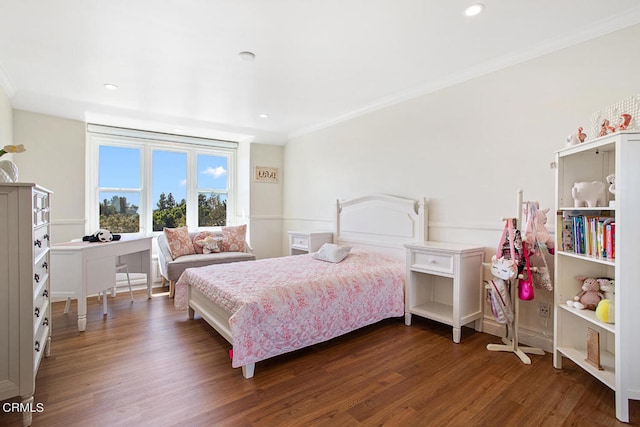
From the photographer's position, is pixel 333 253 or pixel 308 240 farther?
pixel 308 240

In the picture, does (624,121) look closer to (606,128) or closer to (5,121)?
(606,128)

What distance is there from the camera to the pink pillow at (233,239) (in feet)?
15.5

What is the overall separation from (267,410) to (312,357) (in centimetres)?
70

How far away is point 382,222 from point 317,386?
2102mm

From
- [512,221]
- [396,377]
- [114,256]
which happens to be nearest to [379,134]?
[512,221]

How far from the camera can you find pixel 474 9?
2027 millimetres

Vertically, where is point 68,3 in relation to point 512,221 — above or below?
above

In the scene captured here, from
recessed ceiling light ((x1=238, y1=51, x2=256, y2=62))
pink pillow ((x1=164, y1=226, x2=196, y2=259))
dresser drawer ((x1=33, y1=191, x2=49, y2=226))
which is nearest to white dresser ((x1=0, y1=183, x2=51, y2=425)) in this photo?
dresser drawer ((x1=33, y1=191, x2=49, y2=226))

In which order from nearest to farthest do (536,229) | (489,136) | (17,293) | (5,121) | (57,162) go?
(17,293) < (536,229) < (489,136) < (5,121) < (57,162)

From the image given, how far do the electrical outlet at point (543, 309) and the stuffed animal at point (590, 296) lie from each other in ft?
1.39

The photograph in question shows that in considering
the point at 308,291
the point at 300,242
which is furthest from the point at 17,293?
the point at 300,242

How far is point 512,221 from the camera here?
2.38m

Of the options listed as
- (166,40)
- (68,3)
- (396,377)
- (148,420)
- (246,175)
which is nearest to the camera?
(148,420)

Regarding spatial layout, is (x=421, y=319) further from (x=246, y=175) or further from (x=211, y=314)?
(x=246, y=175)
